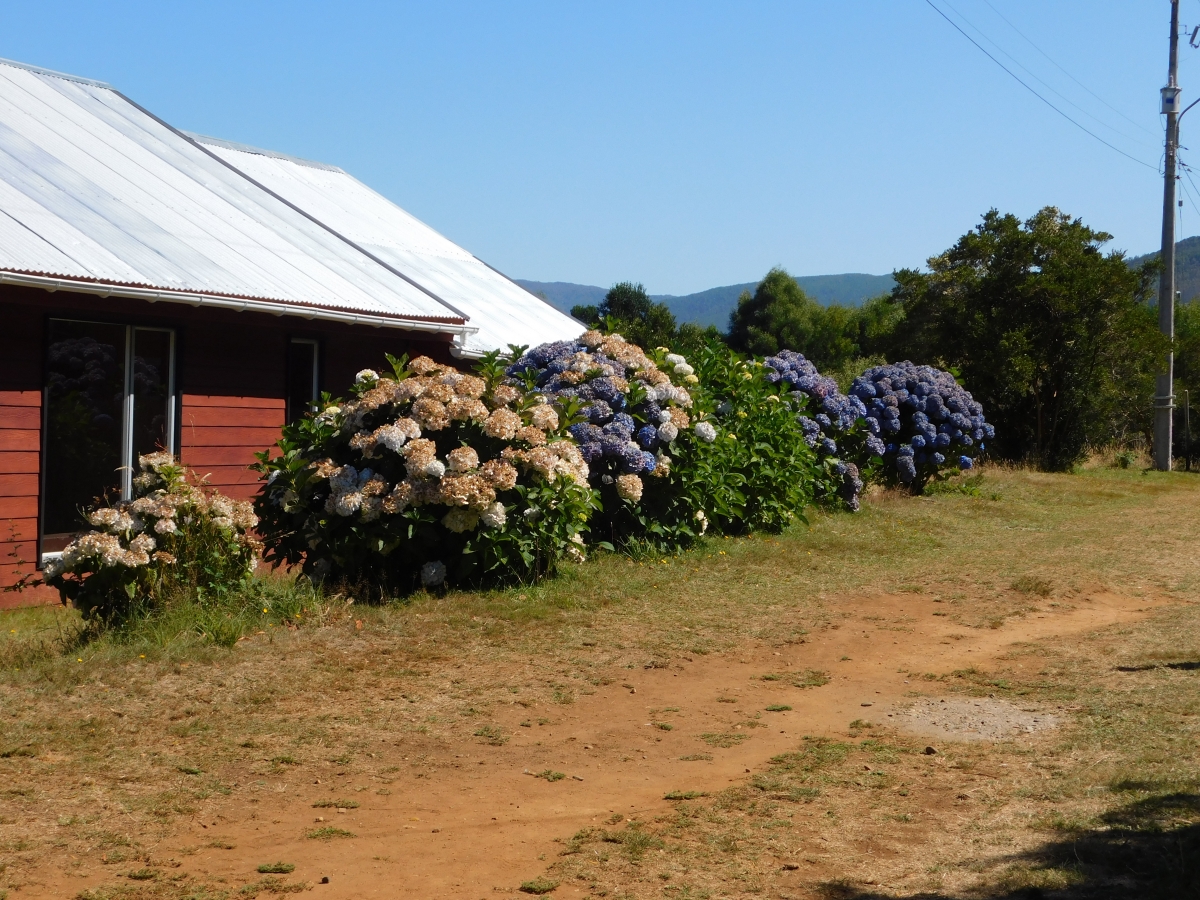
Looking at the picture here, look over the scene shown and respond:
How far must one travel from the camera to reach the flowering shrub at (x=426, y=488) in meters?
8.55

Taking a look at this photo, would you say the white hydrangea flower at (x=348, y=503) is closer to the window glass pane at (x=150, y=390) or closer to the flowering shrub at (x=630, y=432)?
the flowering shrub at (x=630, y=432)

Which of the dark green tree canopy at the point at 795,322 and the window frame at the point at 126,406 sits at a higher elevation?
the dark green tree canopy at the point at 795,322

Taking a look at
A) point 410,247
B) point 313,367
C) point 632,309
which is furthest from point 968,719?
point 632,309

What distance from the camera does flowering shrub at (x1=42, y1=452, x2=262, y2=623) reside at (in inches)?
289

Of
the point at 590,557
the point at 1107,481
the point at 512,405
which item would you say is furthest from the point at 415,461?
the point at 1107,481

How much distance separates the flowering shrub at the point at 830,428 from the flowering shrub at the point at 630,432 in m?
3.57

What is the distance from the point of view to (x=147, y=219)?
38.5ft

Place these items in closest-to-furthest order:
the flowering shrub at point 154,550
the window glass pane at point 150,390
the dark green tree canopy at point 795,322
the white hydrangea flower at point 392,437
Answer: the flowering shrub at point 154,550 < the white hydrangea flower at point 392,437 < the window glass pane at point 150,390 < the dark green tree canopy at point 795,322

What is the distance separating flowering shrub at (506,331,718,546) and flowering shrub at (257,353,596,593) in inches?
40.5

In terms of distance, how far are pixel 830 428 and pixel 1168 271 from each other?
45.5 feet

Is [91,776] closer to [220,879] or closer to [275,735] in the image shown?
[275,735]

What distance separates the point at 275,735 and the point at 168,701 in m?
0.81

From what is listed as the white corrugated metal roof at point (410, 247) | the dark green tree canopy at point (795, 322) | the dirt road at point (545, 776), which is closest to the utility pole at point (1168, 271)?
the white corrugated metal roof at point (410, 247)

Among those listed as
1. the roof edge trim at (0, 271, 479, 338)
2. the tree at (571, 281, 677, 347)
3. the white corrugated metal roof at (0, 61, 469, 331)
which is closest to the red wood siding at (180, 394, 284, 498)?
the roof edge trim at (0, 271, 479, 338)
